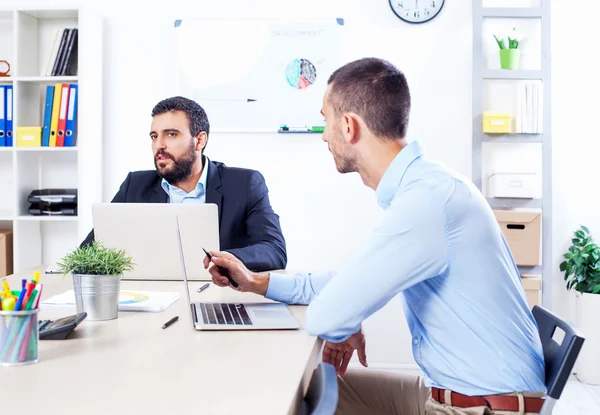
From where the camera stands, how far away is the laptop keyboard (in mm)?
1360

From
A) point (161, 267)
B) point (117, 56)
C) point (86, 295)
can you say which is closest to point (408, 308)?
point (86, 295)

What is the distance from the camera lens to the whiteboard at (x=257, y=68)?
3.49 meters

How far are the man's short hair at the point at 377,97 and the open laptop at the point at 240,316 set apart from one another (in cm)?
46

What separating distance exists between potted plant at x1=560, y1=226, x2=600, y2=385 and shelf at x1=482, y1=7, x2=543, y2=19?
117 centimetres

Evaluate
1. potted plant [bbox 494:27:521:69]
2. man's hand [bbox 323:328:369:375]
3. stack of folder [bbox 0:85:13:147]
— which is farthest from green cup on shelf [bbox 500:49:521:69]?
stack of folder [bbox 0:85:13:147]

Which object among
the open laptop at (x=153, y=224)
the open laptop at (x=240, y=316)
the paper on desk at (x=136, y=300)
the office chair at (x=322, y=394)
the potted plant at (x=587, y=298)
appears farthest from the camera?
the potted plant at (x=587, y=298)

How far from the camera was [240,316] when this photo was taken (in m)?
1.42

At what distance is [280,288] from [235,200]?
0.81 metres

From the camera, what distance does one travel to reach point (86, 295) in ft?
4.52

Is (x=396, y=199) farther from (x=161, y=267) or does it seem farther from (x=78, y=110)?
(x=78, y=110)

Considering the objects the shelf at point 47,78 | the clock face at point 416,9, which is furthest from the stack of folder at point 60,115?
the clock face at point 416,9

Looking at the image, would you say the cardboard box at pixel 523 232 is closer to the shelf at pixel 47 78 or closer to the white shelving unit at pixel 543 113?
the white shelving unit at pixel 543 113

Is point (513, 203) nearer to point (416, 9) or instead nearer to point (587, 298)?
point (587, 298)

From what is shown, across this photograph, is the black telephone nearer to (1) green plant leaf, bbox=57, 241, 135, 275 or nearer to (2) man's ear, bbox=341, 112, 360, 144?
(1) green plant leaf, bbox=57, 241, 135, 275
